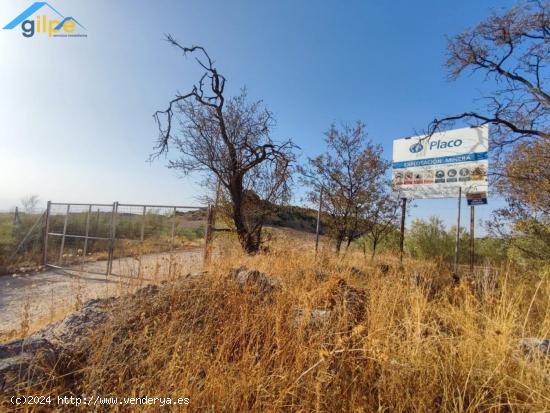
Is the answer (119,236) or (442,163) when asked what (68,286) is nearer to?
(119,236)

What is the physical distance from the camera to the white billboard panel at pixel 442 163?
318 inches

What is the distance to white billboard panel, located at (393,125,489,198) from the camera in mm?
8070

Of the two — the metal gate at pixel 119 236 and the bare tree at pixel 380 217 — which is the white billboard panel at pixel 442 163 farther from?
the metal gate at pixel 119 236

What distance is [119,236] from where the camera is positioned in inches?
435

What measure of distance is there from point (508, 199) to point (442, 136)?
2664mm

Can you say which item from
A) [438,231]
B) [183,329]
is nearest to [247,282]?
[183,329]

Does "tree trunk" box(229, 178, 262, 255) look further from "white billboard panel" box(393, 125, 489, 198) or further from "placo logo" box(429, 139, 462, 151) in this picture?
"placo logo" box(429, 139, 462, 151)

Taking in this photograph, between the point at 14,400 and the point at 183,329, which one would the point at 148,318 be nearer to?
the point at 183,329

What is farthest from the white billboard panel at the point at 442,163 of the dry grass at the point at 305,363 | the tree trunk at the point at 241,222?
the dry grass at the point at 305,363

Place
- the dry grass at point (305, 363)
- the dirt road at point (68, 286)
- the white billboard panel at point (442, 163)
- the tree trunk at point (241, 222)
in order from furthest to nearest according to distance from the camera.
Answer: the tree trunk at point (241, 222), the white billboard panel at point (442, 163), the dirt road at point (68, 286), the dry grass at point (305, 363)

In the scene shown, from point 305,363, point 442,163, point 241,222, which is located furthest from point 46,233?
point 442,163

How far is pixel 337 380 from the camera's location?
1954 millimetres

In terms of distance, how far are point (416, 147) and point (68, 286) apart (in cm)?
1184

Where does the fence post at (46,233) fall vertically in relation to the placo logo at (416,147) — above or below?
below
